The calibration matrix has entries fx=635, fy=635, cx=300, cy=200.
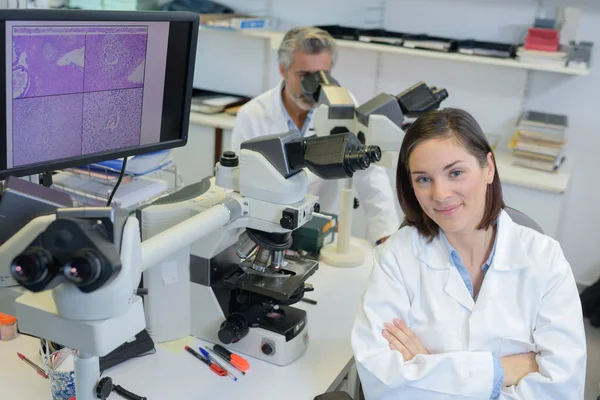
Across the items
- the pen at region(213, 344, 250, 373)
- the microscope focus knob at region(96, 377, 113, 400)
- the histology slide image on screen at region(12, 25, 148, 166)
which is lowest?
the pen at region(213, 344, 250, 373)

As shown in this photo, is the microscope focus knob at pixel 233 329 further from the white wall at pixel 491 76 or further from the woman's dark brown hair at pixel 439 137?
the white wall at pixel 491 76

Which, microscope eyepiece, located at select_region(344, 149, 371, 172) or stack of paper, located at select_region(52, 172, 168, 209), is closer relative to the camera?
microscope eyepiece, located at select_region(344, 149, 371, 172)

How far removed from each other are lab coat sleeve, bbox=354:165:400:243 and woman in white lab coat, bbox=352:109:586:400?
0.77 m

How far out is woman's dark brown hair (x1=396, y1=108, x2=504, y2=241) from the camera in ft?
4.75

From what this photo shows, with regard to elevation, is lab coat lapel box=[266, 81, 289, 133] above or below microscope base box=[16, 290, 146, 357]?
above

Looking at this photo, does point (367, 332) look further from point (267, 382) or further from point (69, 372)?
point (69, 372)

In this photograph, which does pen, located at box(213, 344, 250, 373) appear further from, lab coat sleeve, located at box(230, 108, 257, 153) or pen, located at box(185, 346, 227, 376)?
lab coat sleeve, located at box(230, 108, 257, 153)

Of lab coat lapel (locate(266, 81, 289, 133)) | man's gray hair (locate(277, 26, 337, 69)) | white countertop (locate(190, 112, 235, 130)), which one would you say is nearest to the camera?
man's gray hair (locate(277, 26, 337, 69))

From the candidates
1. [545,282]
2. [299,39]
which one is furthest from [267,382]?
[299,39]

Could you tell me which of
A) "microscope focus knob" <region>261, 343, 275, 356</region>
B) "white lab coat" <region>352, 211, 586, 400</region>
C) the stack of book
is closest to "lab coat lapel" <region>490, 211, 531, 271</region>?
"white lab coat" <region>352, 211, 586, 400</region>

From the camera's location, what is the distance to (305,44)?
249cm

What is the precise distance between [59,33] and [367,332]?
0.88m

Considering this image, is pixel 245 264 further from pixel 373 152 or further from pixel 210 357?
pixel 373 152

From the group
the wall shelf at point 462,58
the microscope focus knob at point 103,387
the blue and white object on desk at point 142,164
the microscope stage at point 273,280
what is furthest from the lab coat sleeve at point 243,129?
the microscope focus knob at point 103,387
